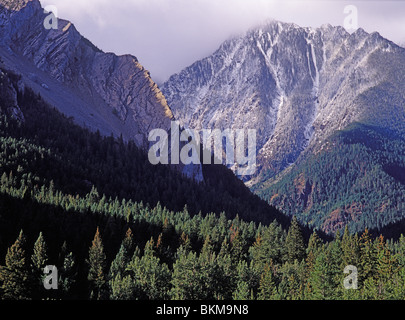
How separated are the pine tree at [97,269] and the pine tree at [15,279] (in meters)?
17.0

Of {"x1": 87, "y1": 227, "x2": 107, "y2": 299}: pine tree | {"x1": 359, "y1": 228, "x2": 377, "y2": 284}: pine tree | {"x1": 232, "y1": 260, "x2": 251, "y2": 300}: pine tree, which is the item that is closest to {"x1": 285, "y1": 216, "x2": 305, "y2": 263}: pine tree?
{"x1": 359, "y1": 228, "x2": 377, "y2": 284}: pine tree

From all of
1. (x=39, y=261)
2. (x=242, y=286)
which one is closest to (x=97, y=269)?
(x=39, y=261)

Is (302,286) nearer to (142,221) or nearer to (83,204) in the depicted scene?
(142,221)

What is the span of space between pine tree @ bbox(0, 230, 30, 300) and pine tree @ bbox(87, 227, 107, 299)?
55.8 ft

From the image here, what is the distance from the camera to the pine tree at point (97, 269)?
112188 millimetres

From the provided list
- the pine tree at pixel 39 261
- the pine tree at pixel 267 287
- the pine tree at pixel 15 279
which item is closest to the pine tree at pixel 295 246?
the pine tree at pixel 267 287

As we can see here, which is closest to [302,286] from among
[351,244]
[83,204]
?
[351,244]

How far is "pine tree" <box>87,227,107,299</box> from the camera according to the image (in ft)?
368

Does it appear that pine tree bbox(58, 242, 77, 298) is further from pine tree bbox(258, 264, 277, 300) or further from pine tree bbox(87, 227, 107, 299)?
pine tree bbox(258, 264, 277, 300)

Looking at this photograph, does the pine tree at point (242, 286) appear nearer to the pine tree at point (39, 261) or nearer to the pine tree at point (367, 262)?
the pine tree at point (367, 262)

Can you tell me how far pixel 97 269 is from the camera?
376 feet

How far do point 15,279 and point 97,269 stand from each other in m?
22.4

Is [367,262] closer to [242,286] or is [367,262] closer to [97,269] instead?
[242,286]
